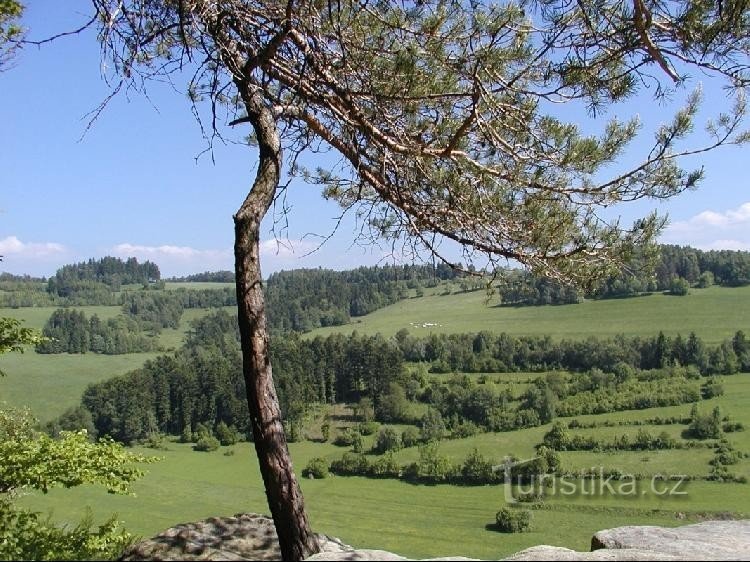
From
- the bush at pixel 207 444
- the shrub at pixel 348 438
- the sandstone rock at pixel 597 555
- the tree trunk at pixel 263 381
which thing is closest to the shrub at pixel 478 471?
the shrub at pixel 348 438

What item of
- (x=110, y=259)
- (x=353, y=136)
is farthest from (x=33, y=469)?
(x=110, y=259)

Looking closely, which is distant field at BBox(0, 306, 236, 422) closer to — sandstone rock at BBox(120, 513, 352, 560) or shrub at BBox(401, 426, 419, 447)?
shrub at BBox(401, 426, 419, 447)

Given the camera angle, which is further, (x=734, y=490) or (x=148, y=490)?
(x=148, y=490)

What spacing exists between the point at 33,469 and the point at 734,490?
32846mm

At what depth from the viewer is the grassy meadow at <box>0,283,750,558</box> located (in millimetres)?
28719

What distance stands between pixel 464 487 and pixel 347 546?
122ft

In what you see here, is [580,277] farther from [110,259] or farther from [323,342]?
[110,259]

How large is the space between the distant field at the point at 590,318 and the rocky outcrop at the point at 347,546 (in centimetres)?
5115

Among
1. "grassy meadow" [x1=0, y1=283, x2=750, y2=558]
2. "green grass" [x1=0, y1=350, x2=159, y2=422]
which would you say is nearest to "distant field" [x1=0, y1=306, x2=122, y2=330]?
"green grass" [x1=0, y1=350, x2=159, y2=422]

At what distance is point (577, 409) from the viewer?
45.4 meters

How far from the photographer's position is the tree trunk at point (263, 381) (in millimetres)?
2848

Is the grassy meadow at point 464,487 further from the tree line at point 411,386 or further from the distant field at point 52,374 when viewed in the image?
the tree line at point 411,386

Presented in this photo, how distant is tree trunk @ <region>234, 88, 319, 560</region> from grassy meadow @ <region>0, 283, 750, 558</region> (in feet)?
56.2

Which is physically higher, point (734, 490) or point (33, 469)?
point (33, 469)
